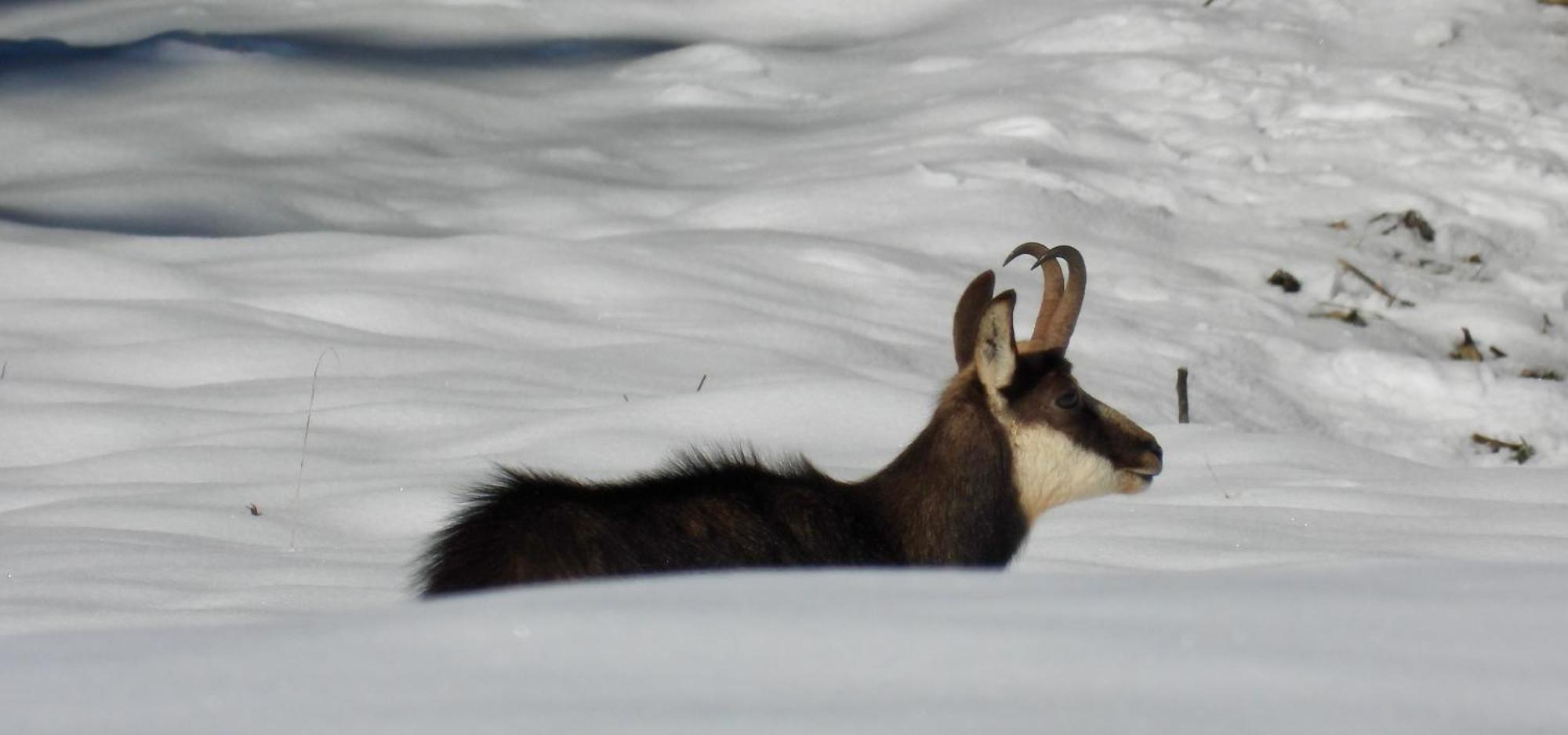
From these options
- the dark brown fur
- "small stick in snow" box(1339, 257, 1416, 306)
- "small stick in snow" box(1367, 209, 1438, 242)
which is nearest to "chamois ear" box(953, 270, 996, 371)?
the dark brown fur

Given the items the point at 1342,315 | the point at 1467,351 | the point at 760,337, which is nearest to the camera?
the point at 760,337

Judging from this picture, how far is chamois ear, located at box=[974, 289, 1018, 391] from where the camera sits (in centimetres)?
364

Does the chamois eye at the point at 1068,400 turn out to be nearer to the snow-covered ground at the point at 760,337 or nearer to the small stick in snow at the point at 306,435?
the snow-covered ground at the point at 760,337

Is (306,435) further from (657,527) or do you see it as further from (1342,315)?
(1342,315)

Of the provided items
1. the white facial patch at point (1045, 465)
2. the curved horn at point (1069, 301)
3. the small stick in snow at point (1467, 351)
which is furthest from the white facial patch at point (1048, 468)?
the small stick in snow at point (1467, 351)

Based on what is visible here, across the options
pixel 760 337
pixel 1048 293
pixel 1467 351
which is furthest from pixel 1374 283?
pixel 1048 293

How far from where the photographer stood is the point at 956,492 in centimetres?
363

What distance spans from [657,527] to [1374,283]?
17.9 ft

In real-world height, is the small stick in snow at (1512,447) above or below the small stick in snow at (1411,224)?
above

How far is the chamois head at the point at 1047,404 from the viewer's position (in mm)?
3691

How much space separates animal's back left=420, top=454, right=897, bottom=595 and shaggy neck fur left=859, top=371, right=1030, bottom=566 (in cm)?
7

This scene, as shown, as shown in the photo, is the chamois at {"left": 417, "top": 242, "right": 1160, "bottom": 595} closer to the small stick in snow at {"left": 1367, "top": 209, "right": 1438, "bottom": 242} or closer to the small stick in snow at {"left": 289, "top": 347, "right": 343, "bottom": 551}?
the small stick in snow at {"left": 289, "top": 347, "right": 343, "bottom": 551}

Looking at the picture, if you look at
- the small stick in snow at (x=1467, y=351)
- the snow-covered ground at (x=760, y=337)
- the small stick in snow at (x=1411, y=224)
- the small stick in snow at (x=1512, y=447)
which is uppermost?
the snow-covered ground at (x=760, y=337)

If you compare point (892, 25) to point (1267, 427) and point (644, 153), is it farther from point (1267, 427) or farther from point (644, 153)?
point (1267, 427)
